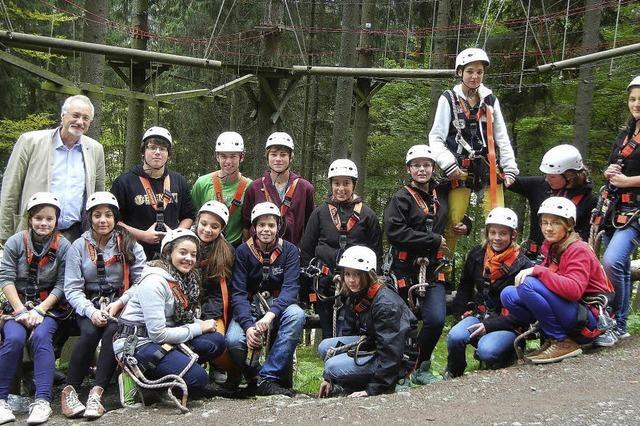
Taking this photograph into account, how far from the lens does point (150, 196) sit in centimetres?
598

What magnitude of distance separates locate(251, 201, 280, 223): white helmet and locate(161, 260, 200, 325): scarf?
833 mm

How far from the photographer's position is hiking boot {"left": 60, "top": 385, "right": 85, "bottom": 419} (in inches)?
193

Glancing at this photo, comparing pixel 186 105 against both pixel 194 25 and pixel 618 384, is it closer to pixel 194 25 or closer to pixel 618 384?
pixel 194 25

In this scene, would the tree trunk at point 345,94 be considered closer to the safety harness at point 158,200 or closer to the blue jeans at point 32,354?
the safety harness at point 158,200

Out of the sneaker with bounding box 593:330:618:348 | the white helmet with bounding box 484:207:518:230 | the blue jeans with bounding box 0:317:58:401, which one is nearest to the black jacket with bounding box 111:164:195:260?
the blue jeans with bounding box 0:317:58:401

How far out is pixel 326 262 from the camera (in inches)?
235

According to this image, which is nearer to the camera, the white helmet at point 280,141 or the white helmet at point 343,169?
the white helmet at point 343,169

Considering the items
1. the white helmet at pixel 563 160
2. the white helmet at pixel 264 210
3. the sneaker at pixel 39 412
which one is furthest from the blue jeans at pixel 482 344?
the sneaker at pixel 39 412

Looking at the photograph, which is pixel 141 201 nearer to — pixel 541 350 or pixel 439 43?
pixel 541 350

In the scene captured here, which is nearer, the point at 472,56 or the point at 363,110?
the point at 472,56

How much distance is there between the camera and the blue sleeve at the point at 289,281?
5.77 m

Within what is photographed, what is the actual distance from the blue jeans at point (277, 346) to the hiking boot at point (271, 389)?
0.13 feet

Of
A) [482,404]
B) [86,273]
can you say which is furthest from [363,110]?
[482,404]

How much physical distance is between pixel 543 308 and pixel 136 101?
873 cm
